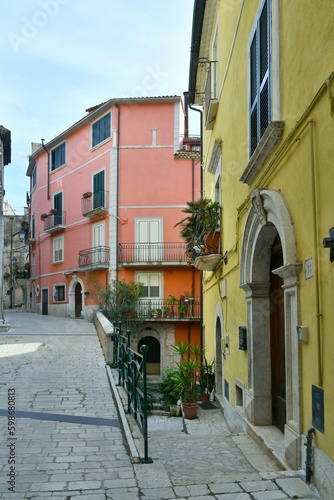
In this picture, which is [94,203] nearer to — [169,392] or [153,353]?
[153,353]

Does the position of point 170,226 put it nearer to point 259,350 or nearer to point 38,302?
point 38,302

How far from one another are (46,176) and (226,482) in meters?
32.4

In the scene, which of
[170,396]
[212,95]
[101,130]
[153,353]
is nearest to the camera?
[212,95]

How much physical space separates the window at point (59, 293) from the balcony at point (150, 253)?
6578mm

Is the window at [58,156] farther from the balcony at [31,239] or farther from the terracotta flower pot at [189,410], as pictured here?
the terracotta flower pot at [189,410]

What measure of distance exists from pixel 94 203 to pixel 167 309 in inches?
282

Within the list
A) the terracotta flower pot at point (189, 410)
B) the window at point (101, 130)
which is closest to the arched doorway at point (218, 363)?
the terracotta flower pot at point (189, 410)

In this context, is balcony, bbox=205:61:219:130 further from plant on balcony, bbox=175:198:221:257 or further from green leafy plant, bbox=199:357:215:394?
green leafy plant, bbox=199:357:215:394

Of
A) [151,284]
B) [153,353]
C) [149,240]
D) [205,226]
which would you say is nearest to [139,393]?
[205,226]

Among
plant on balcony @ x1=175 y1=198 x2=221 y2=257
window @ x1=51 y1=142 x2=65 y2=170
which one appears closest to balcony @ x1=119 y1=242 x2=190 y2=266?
window @ x1=51 y1=142 x2=65 y2=170

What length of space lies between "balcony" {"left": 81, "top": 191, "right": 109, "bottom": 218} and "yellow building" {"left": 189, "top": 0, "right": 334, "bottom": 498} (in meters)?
17.7

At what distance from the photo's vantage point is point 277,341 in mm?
7648

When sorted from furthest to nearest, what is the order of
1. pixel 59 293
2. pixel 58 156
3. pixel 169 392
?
pixel 58 156 → pixel 59 293 → pixel 169 392

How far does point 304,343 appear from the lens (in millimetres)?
5172
